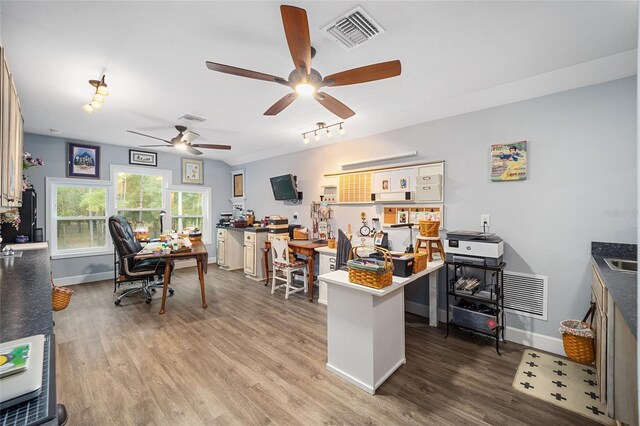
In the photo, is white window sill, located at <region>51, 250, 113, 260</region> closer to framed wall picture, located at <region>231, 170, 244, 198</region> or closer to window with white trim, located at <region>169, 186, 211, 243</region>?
window with white trim, located at <region>169, 186, 211, 243</region>

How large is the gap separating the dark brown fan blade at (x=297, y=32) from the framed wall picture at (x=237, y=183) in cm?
498

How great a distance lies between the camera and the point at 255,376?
2238 mm

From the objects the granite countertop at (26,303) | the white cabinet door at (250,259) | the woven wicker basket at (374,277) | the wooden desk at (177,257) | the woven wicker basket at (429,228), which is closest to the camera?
the granite countertop at (26,303)

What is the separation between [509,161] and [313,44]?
227 centimetres

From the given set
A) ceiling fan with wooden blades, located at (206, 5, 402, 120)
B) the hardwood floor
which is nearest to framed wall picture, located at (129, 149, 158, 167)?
the hardwood floor

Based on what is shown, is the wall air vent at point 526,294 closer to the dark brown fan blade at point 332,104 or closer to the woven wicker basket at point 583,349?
the woven wicker basket at point 583,349

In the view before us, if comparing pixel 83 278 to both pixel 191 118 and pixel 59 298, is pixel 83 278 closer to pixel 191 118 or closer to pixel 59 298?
→ pixel 59 298

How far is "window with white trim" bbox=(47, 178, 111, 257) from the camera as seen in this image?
15.6 feet

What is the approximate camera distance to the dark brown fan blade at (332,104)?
2.24m

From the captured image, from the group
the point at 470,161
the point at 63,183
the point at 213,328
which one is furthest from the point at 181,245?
the point at 470,161

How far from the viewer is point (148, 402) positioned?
1.94 metres

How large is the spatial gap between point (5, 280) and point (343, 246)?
2715mm

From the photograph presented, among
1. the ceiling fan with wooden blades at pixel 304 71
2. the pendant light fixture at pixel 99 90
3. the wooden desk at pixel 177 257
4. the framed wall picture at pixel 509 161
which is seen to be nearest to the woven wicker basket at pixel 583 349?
the framed wall picture at pixel 509 161

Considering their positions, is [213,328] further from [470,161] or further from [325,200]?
[470,161]
